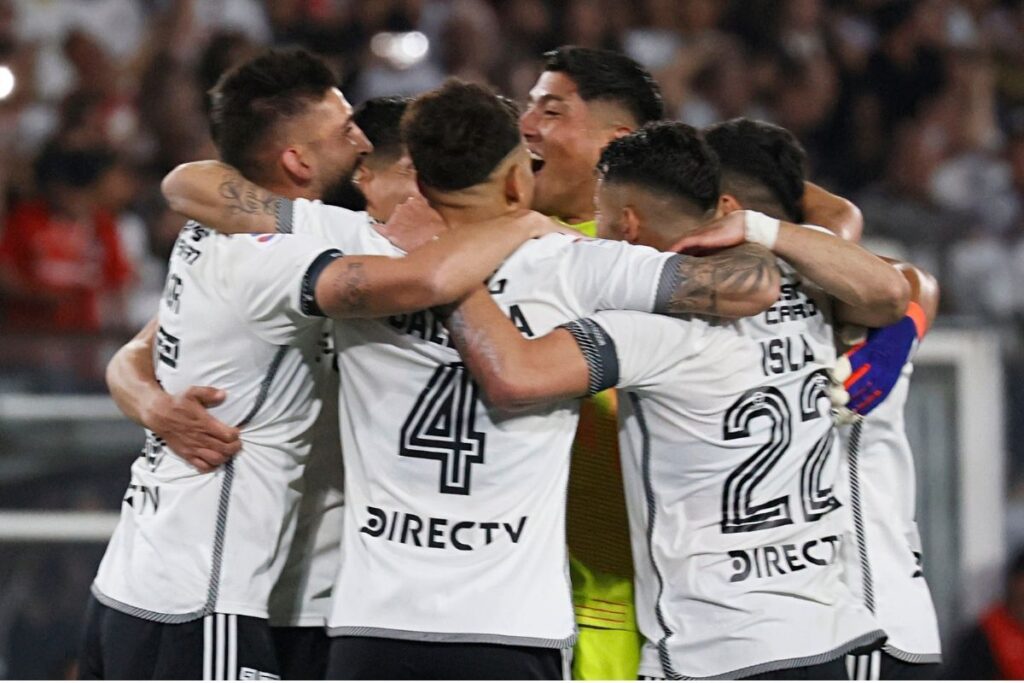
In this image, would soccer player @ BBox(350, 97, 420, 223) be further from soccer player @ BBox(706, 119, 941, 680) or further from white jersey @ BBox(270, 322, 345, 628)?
soccer player @ BBox(706, 119, 941, 680)

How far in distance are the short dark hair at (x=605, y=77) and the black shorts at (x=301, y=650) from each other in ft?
4.71

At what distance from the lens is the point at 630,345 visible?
2.79 metres

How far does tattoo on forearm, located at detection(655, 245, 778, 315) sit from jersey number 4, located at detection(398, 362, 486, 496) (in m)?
0.41

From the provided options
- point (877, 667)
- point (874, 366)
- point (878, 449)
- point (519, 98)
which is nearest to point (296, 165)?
point (874, 366)

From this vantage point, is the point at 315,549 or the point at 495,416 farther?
the point at 315,549

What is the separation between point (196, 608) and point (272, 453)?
0.35 m

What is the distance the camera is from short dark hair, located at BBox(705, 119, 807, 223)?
3271 mm

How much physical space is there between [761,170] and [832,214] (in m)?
0.27

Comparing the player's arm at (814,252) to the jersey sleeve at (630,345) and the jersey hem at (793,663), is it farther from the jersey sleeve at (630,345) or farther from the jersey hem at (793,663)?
the jersey hem at (793,663)

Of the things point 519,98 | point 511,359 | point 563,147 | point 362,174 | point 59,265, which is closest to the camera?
point 511,359

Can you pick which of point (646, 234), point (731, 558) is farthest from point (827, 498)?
point (646, 234)

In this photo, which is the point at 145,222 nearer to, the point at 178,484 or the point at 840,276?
the point at 178,484

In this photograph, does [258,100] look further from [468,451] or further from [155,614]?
[155,614]

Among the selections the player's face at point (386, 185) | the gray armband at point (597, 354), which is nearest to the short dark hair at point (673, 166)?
the gray armband at point (597, 354)
